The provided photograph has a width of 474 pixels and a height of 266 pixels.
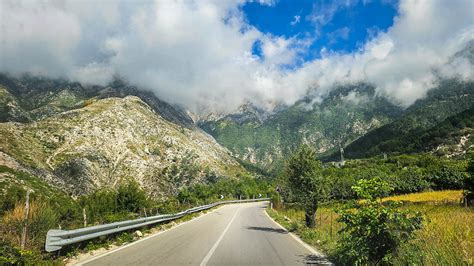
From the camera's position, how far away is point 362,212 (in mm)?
8766

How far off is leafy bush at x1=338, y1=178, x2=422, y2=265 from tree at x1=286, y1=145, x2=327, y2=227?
13.4 meters

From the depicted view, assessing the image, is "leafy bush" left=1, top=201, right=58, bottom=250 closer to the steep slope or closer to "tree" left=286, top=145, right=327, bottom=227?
"tree" left=286, top=145, right=327, bottom=227

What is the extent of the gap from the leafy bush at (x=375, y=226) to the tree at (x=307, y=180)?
13.4 m

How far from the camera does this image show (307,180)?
23.4 meters

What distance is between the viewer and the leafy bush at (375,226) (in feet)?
26.4

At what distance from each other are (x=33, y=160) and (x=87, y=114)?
59.7m

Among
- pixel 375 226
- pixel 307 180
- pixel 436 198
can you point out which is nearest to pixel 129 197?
pixel 307 180

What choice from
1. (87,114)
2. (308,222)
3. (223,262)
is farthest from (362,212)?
(87,114)

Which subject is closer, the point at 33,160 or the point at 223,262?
the point at 223,262

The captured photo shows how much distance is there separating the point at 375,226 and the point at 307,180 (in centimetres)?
1523

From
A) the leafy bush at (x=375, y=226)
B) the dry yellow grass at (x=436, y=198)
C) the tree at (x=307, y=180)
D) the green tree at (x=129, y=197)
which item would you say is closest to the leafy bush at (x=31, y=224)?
the leafy bush at (x=375, y=226)

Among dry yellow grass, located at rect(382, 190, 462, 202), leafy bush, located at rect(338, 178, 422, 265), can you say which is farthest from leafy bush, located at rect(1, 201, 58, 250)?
dry yellow grass, located at rect(382, 190, 462, 202)

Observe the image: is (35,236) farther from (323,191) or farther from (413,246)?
(323,191)

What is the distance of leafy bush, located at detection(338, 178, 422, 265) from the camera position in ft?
26.4
